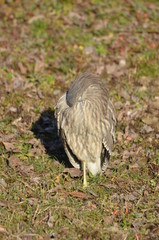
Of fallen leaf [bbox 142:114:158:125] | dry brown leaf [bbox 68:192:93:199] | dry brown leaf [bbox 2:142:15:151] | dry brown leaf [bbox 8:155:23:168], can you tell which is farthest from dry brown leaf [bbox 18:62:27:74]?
dry brown leaf [bbox 68:192:93:199]

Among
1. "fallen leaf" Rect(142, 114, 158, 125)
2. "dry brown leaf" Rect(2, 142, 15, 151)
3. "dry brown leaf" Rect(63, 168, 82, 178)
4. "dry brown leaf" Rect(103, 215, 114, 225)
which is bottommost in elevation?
"dry brown leaf" Rect(103, 215, 114, 225)

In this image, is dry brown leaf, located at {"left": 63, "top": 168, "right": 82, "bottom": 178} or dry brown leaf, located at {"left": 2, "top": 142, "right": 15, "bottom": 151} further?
dry brown leaf, located at {"left": 2, "top": 142, "right": 15, "bottom": 151}

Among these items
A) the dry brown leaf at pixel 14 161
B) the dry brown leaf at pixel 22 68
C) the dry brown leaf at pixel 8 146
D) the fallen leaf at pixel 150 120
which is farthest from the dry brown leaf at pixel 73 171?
the dry brown leaf at pixel 22 68

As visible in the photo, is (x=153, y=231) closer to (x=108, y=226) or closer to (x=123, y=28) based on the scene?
(x=108, y=226)

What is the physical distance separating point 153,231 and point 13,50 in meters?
5.08

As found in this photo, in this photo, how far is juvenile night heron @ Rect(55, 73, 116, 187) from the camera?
6.32 m

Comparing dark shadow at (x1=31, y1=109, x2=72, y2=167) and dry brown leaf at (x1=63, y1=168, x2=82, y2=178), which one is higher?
dark shadow at (x1=31, y1=109, x2=72, y2=167)

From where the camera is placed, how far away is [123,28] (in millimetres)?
10539

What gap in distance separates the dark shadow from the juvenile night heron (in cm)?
46

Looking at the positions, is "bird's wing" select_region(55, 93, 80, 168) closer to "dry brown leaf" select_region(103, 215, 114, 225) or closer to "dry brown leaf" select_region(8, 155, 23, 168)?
"dry brown leaf" select_region(8, 155, 23, 168)

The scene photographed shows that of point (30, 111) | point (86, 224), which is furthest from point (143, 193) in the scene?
point (30, 111)

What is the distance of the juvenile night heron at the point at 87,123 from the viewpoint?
20.7 feet

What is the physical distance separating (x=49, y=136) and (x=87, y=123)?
5.01 feet

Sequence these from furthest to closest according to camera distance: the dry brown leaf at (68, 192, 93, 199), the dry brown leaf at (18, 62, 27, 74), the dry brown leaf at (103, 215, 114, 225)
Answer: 1. the dry brown leaf at (18, 62, 27, 74)
2. the dry brown leaf at (68, 192, 93, 199)
3. the dry brown leaf at (103, 215, 114, 225)
